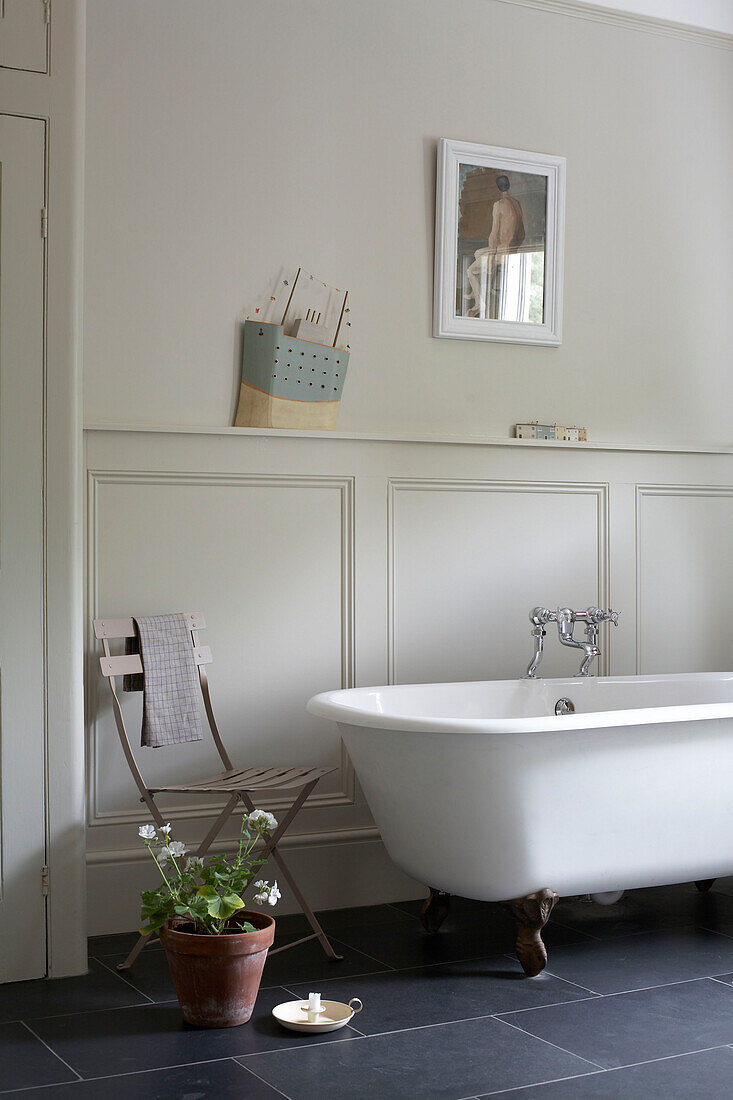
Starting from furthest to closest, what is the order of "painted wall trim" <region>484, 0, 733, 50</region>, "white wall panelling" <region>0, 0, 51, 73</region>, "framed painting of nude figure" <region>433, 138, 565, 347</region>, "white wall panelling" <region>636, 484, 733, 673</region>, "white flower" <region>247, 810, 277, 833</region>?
"white wall panelling" <region>636, 484, 733, 673</region>
"painted wall trim" <region>484, 0, 733, 50</region>
"framed painting of nude figure" <region>433, 138, 565, 347</region>
"white wall panelling" <region>0, 0, 51, 73</region>
"white flower" <region>247, 810, 277, 833</region>

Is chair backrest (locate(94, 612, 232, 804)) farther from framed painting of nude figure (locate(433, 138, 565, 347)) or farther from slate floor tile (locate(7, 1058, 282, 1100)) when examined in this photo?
framed painting of nude figure (locate(433, 138, 565, 347))

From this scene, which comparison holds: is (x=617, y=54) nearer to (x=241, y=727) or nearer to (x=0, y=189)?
(x=0, y=189)

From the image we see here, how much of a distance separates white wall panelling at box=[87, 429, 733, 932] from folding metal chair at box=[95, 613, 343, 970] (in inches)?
4.4

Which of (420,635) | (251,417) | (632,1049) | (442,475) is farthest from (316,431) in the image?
(632,1049)

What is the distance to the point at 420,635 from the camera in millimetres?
3732

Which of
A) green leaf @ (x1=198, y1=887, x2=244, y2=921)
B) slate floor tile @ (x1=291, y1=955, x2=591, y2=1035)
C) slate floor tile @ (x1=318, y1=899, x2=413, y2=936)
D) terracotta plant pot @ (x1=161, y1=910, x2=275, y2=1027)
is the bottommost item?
slate floor tile @ (x1=318, y1=899, x2=413, y2=936)

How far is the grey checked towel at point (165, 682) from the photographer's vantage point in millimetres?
3146

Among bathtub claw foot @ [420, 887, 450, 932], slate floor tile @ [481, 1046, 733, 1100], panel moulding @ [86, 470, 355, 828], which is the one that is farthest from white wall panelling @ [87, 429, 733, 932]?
slate floor tile @ [481, 1046, 733, 1100]

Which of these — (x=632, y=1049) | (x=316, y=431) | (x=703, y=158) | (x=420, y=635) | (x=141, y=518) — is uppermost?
(x=703, y=158)

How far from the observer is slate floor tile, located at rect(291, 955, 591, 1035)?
264cm

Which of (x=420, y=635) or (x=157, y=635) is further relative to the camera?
(x=420, y=635)

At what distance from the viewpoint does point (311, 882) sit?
3510 mm

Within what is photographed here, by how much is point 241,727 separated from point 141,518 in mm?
708

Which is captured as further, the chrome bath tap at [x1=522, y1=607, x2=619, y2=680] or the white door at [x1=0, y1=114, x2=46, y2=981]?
the chrome bath tap at [x1=522, y1=607, x2=619, y2=680]
